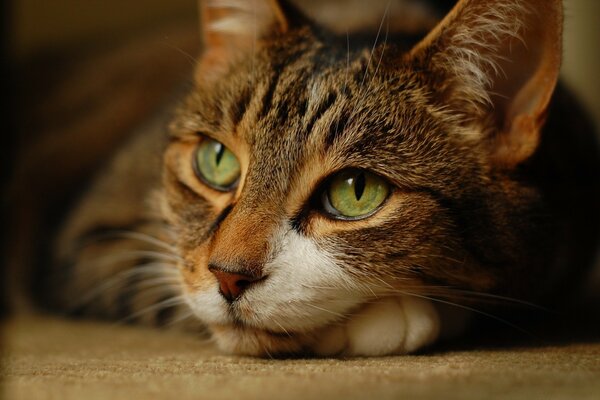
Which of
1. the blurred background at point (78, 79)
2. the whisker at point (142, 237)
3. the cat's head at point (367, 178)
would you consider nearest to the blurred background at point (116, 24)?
the blurred background at point (78, 79)

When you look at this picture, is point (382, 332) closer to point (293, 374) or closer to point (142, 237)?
point (293, 374)

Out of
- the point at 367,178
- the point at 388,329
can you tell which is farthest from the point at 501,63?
the point at 388,329

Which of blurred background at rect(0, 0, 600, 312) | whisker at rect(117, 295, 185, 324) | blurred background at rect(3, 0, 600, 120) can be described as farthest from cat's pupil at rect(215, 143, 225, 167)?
blurred background at rect(3, 0, 600, 120)

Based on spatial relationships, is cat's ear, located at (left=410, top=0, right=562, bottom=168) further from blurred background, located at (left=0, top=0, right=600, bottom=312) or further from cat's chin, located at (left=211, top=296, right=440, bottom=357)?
blurred background, located at (left=0, top=0, right=600, bottom=312)

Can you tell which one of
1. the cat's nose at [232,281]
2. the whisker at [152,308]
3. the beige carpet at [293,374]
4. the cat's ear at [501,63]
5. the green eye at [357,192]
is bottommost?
the whisker at [152,308]

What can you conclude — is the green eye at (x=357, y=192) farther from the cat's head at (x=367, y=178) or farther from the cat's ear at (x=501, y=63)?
the cat's ear at (x=501, y=63)

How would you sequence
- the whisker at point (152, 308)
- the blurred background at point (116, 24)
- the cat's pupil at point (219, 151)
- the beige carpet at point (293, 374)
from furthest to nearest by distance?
1. the blurred background at point (116, 24)
2. the whisker at point (152, 308)
3. the cat's pupil at point (219, 151)
4. the beige carpet at point (293, 374)

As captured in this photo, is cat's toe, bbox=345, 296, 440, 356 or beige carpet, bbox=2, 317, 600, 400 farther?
cat's toe, bbox=345, 296, 440, 356
